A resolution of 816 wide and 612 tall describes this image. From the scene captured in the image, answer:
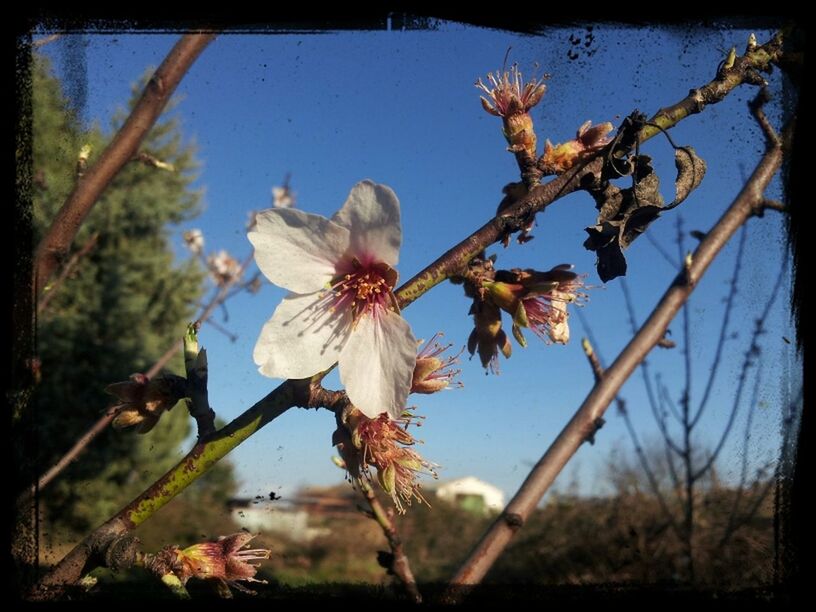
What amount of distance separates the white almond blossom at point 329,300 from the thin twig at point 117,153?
722 mm

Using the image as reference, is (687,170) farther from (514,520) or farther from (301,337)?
(514,520)

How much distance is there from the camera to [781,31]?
3.02 ft

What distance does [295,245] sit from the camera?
826 millimetres

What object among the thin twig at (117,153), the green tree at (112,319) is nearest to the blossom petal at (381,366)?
the thin twig at (117,153)

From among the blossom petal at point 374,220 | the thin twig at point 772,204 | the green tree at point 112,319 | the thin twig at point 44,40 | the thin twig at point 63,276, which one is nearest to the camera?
the blossom petal at point 374,220

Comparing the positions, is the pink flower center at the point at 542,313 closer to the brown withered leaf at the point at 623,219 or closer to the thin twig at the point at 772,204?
the brown withered leaf at the point at 623,219

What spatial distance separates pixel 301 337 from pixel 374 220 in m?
0.17

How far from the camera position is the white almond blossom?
2.56 ft

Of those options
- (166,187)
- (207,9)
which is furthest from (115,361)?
(207,9)

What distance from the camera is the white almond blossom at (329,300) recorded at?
78 cm

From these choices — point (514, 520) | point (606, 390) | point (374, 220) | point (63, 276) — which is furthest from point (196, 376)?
point (63, 276)

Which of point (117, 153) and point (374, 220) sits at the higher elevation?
point (117, 153)

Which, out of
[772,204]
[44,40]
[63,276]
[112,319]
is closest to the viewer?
[44,40]

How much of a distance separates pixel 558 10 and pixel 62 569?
1.01 metres
